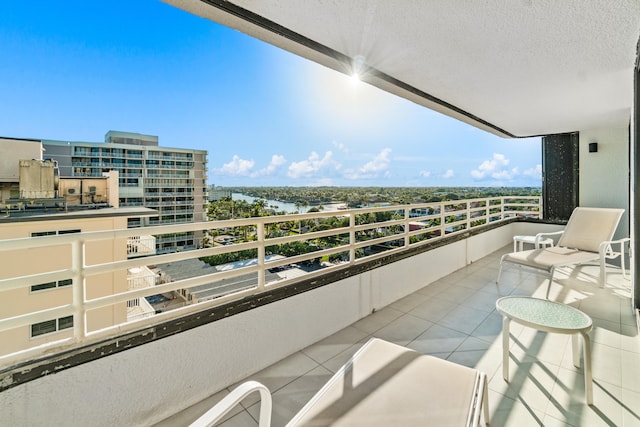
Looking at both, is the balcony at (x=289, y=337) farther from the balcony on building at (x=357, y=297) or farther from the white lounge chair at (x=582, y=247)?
the white lounge chair at (x=582, y=247)

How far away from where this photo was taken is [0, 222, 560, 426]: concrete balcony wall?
1239mm

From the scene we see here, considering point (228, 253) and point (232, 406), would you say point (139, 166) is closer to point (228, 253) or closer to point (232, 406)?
A: point (228, 253)

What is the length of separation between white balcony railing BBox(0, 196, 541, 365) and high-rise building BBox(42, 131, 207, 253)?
599 cm

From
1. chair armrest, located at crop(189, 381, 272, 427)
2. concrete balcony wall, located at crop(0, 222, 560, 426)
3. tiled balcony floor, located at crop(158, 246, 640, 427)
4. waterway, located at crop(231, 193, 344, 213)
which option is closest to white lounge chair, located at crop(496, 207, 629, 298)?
tiled balcony floor, located at crop(158, 246, 640, 427)

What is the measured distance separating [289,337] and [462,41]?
2547 millimetres

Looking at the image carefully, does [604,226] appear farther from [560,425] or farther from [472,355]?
[560,425]

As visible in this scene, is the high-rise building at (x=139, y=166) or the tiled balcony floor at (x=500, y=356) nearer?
the tiled balcony floor at (x=500, y=356)

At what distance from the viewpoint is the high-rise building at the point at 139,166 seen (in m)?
7.98

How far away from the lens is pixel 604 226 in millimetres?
3719

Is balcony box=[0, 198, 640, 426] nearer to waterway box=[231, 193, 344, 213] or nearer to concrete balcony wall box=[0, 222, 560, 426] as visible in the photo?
concrete balcony wall box=[0, 222, 560, 426]

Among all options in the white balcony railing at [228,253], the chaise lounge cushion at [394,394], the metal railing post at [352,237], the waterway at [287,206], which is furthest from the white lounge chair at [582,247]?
the chaise lounge cushion at [394,394]

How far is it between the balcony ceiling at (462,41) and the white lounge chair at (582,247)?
5.13 ft

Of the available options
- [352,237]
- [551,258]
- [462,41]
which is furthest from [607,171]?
[352,237]

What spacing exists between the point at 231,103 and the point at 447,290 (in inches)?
589
